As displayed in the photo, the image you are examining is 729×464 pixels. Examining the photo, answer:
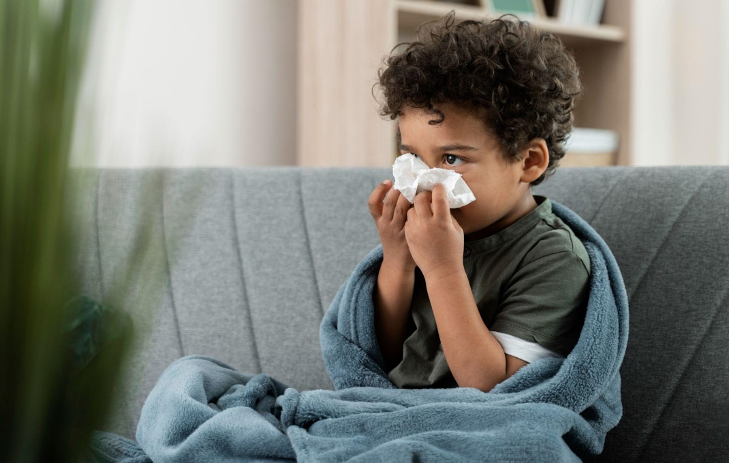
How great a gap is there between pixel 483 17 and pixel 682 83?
90 cm

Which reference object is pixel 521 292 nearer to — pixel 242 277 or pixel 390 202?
pixel 390 202

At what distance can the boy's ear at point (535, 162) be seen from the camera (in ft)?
3.17

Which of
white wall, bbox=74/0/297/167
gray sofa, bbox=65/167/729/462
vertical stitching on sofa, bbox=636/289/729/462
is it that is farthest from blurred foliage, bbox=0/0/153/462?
white wall, bbox=74/0/297/167

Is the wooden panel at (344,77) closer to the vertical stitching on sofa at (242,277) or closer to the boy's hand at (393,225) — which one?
the vertical stitching on sofa at (242,277)

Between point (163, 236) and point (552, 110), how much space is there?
0.74 metres

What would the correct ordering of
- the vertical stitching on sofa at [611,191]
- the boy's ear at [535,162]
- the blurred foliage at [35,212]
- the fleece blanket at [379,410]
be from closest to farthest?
1. the blurred foliage at [35,212]
2. the fleece blanket at [379,410]
3. the boy's ear at [535,162]
4. the vertical stitching on sofa at [611,191]

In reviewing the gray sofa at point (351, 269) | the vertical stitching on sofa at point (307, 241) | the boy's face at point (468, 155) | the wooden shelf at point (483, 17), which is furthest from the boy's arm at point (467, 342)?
the wooden shelf at point (483, 17)

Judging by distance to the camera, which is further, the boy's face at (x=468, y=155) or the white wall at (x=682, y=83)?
the white wall at (x=682, y=83)

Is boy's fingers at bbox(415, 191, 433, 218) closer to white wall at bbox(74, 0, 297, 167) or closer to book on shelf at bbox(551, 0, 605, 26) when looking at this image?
white wall at bbox(74, 0, 297, 167)

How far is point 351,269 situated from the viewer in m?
1.23

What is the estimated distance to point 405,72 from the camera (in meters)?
0.96

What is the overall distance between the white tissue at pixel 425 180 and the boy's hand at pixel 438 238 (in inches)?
0.4

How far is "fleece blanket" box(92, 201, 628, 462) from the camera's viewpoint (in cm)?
68

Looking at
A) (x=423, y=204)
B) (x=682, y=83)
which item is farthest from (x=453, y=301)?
(x=682, y=83)
